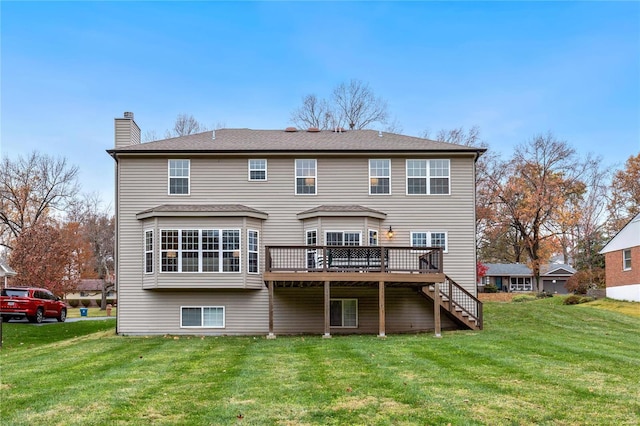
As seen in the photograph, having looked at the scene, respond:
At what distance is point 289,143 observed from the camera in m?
22.3

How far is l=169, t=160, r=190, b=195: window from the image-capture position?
21.7m

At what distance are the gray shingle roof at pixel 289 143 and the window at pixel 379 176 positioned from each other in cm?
60

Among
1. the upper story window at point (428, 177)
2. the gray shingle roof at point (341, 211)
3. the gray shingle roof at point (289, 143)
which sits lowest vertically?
the gray shingle roof at point (341, 211)

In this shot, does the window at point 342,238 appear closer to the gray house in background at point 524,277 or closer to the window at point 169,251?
the window at point 169,251

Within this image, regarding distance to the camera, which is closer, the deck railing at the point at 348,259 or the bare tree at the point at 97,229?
the deck railing at the point at 348,259

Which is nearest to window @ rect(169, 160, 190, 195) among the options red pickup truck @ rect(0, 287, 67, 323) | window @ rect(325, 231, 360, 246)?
window @ rect(325, 231, 360, 246)

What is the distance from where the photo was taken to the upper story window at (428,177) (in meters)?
21.7

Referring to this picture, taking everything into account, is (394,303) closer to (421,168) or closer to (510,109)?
(421,168)

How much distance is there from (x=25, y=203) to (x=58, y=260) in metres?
8.05

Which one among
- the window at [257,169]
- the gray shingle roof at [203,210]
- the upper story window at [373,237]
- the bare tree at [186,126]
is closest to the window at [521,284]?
the bare tree at [186,126]

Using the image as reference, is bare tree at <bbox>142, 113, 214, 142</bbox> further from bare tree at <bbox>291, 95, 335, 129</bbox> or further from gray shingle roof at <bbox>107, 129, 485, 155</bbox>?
gray shingle roof at <bbox>107, 129, 485, 155</bbox>

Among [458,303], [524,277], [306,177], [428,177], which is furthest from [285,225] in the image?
[524,277]

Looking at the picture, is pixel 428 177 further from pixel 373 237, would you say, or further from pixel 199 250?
pixel 199 250

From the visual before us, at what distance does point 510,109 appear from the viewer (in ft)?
116
